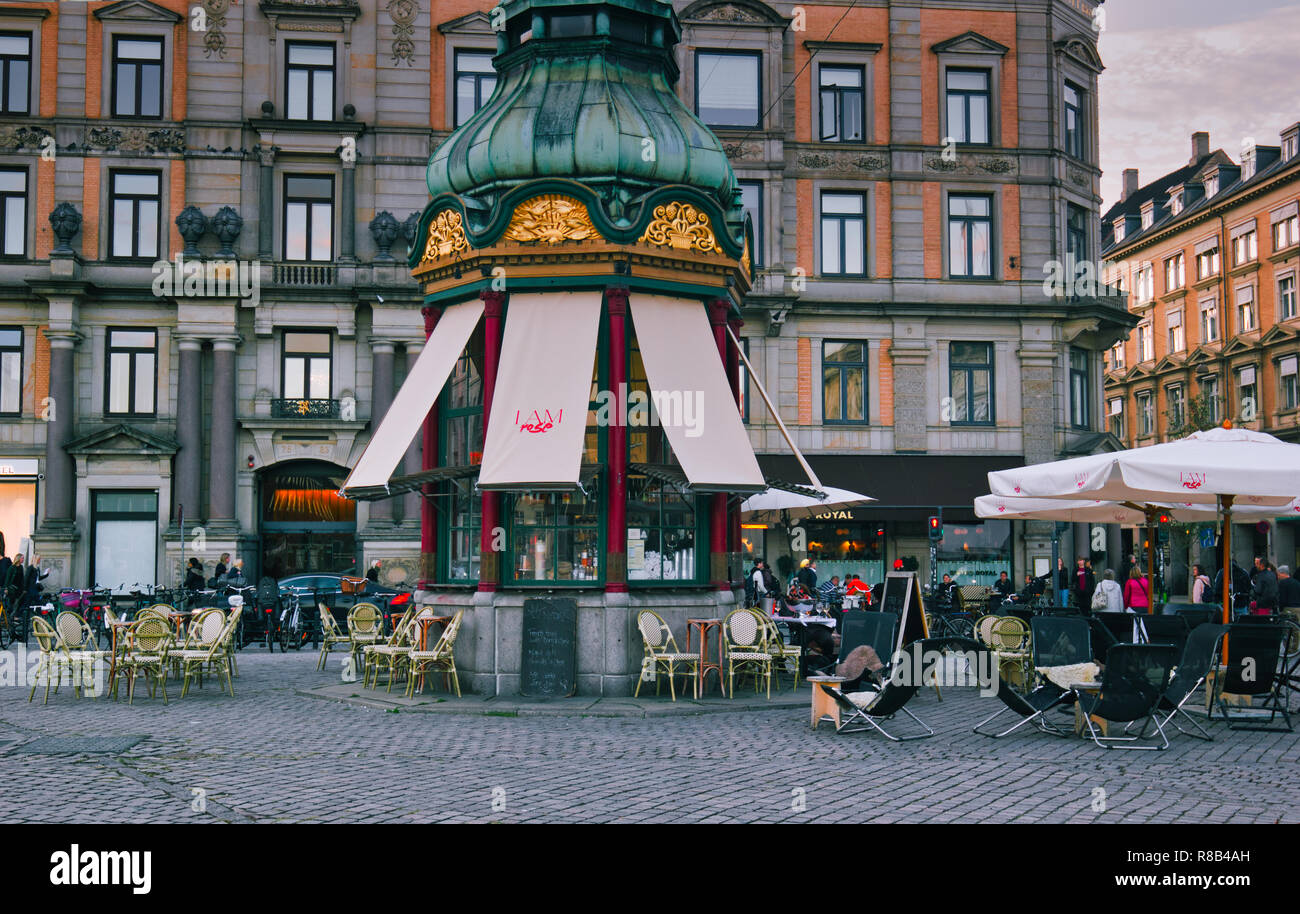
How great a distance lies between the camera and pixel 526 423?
1490 cm

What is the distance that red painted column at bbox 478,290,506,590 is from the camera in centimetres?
1520

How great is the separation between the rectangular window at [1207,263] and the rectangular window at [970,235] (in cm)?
2613

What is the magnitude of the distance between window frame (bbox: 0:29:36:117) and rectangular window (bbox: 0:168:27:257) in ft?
5.28

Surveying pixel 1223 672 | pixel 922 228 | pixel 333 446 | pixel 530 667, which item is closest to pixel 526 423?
pixel 530 667

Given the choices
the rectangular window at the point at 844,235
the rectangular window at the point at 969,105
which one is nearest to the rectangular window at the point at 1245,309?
the rectangular window at the point at 969,105

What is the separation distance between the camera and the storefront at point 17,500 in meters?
34.2

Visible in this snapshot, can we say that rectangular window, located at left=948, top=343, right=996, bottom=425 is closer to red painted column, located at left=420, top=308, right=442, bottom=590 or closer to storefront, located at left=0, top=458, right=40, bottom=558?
red painted column, located at left=420, top=308, right=442, bottom=590

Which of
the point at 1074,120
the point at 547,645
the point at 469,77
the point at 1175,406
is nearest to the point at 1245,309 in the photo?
the point at 1175,406

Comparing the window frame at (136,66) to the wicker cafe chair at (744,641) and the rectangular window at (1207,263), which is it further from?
the rectangular window at (1207,263)

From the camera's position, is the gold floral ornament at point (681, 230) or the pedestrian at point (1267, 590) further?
the pedestrian at point (1267, 590)

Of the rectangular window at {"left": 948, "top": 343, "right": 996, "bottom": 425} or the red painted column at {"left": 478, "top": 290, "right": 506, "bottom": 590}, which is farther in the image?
the rectangular window at {"left": 948, "top": 343, "right": 996, "bottom": 425}

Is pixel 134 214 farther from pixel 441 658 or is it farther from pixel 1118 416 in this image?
pixel 1118 416

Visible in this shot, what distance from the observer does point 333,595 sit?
26.4m

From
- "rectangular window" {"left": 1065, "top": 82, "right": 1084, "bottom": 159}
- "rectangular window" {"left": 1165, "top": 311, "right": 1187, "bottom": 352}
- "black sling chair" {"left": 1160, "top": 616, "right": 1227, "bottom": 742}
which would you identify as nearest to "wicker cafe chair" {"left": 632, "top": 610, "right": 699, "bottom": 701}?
"black sling chair" {"left": 1160, "top": 616, "right": 1227, "bottom": 742}
